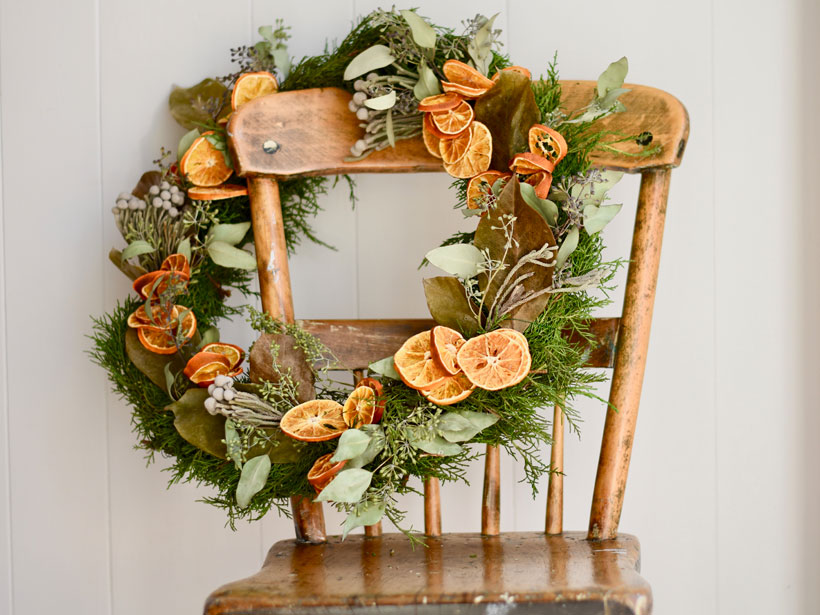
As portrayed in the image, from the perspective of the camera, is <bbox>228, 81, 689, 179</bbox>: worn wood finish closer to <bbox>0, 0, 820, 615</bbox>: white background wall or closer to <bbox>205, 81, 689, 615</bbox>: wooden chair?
<bbox>205, 81, 689, 615</bbox>: wooden chair

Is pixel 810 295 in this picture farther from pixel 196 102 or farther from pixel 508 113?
pixel 196 102

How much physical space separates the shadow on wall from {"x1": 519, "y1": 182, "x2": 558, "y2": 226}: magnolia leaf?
431 millimetres

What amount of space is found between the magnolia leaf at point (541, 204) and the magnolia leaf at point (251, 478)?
1.27 ft

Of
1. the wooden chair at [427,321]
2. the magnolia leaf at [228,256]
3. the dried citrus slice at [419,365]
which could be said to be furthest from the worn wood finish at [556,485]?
the magnolia leaf at [228,256]

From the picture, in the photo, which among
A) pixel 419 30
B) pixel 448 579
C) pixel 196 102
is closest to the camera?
pixel 448 579

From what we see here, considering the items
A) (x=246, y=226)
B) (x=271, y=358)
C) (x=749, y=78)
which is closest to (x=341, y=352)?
(x=271, y=358)

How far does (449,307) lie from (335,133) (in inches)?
10.3

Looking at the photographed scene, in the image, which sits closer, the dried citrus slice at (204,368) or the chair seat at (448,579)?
the chair seat at (448,579)

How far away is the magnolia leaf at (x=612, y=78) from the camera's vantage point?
2.50 ft

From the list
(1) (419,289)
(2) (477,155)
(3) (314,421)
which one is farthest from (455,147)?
(3) (314,421)

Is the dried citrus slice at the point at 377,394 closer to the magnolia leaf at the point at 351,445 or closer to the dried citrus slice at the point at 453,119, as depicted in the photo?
the magnolia leaf at the point at 351,445

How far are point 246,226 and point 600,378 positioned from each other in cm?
46

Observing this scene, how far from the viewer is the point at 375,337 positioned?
2.71 feet

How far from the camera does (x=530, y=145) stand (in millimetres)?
732
